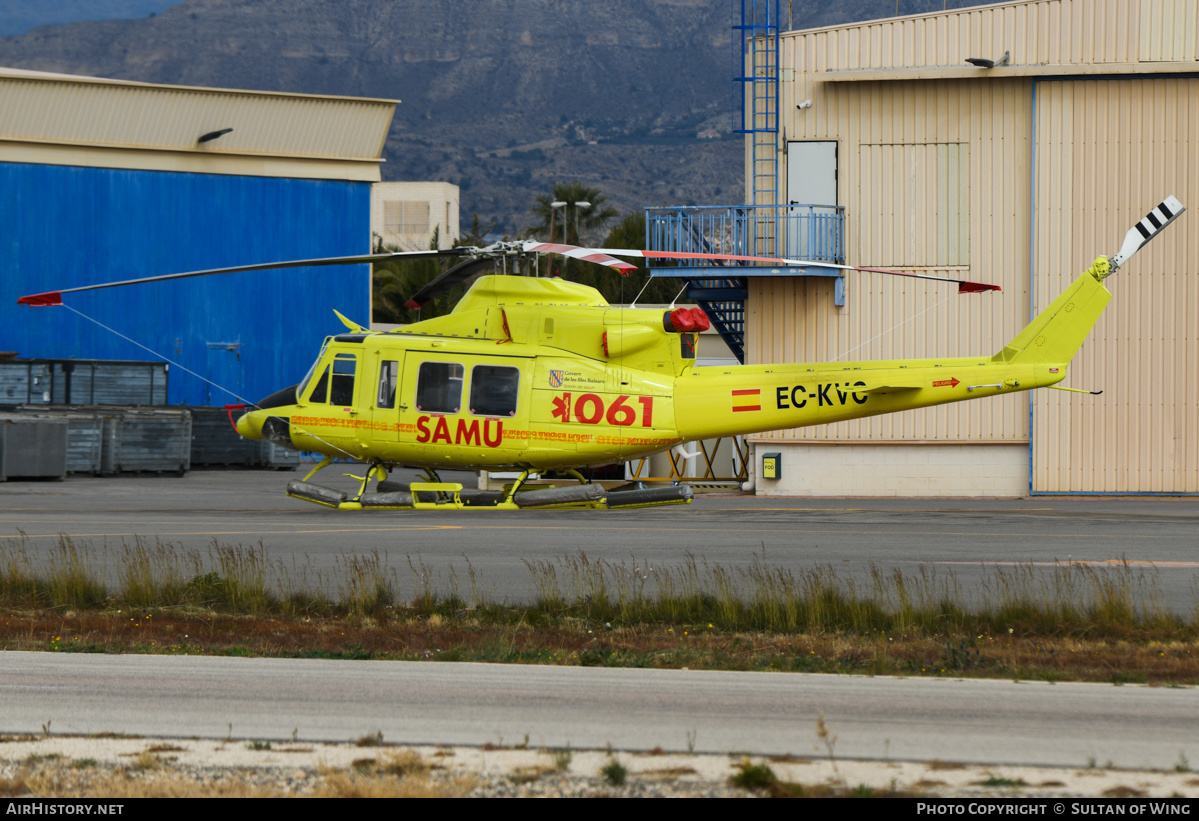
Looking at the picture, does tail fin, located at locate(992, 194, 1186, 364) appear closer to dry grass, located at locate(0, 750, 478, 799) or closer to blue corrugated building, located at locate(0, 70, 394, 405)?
dry grass, located at locate(0, 750, 478, 799)

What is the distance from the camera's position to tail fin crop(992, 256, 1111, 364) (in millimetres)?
18344

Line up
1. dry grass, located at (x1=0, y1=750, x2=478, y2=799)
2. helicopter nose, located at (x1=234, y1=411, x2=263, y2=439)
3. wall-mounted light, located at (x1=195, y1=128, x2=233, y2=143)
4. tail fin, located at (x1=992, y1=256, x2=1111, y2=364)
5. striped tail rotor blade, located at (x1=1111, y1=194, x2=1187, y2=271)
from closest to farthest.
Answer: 1. dry grass, located at (x1=0, y1=750, x2=478, y2=799)
2. striped tail rotor blade, located at (x1=1111, y1=194, x2=1187, y2=271)
3. tail fin, located at (x1=992, y1=256, x2=1111, y2=364)
4. helicopter nose, located at (x1=234, y1=411, x2=263, y2=439)
5. wall-mounted light, located at (x1=195, y1=128, x2=233, y2=143)

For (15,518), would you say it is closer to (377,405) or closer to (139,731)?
(377,405)

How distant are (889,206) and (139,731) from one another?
2613cm

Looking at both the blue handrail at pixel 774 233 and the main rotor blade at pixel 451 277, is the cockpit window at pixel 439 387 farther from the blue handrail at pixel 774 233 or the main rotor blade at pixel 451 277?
the blue handrail at pixel 774 233

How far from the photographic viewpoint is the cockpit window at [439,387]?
19.4m

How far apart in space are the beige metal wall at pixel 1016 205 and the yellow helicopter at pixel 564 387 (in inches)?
445

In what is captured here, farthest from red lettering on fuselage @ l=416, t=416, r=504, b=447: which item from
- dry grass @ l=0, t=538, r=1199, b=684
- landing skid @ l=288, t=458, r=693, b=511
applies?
dry grass @ l=0, t=538, r=1199, b=684

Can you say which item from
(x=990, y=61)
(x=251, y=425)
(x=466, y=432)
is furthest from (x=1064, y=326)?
(x=251, y=425)

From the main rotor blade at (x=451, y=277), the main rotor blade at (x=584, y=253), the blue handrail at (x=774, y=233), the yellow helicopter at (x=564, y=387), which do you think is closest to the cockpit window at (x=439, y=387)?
the yellow helicopter at (x=564, y=387)

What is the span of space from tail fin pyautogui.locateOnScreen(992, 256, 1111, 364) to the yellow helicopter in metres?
0.02

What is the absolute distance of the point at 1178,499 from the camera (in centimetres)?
2884

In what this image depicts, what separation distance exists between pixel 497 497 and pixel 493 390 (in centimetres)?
186
